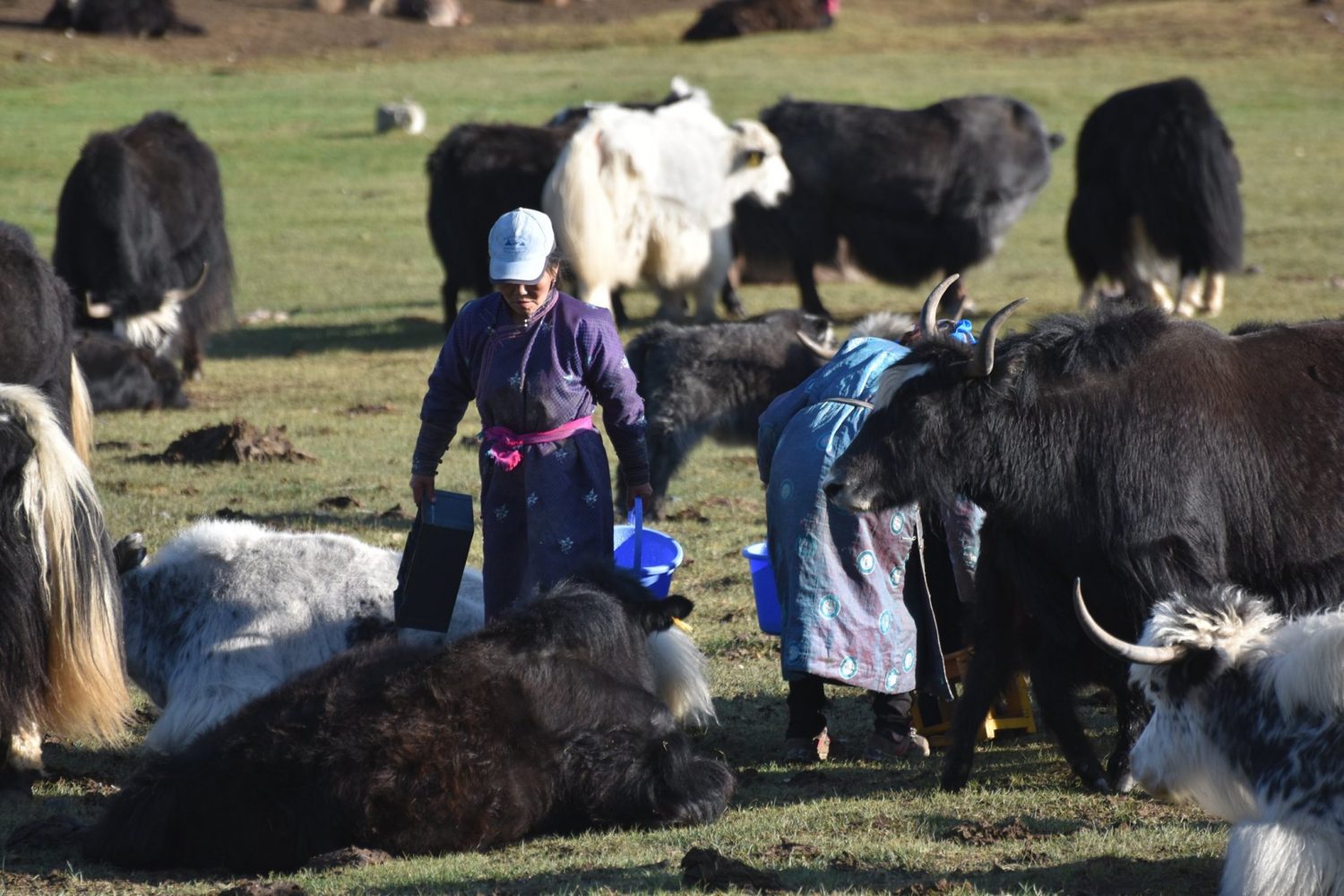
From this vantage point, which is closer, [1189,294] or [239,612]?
[239,612]

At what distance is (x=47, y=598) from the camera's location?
472 cm

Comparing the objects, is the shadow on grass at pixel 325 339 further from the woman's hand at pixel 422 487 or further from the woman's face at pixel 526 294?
the woman's face at pixel 526 294

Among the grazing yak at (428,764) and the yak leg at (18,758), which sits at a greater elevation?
the grazing yak at (428,764)

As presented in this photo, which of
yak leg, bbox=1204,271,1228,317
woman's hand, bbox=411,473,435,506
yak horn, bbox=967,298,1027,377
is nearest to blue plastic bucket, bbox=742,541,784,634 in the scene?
woman's hand, bbox=411,473,435,506

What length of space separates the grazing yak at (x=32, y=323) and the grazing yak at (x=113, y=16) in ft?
82.0

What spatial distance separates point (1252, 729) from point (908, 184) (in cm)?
1095

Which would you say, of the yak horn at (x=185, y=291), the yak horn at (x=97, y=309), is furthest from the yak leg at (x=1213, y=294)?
the yak horn at (x=97, y=309)

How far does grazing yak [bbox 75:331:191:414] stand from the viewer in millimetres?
11039

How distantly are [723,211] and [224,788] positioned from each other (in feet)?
34.5

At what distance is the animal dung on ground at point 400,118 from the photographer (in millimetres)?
24345

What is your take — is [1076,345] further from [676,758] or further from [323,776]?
[323,776]

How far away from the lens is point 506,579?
525 cm

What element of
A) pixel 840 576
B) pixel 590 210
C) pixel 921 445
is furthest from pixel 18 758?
pixel 590 210

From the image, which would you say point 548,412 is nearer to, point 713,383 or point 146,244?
point 713,383
